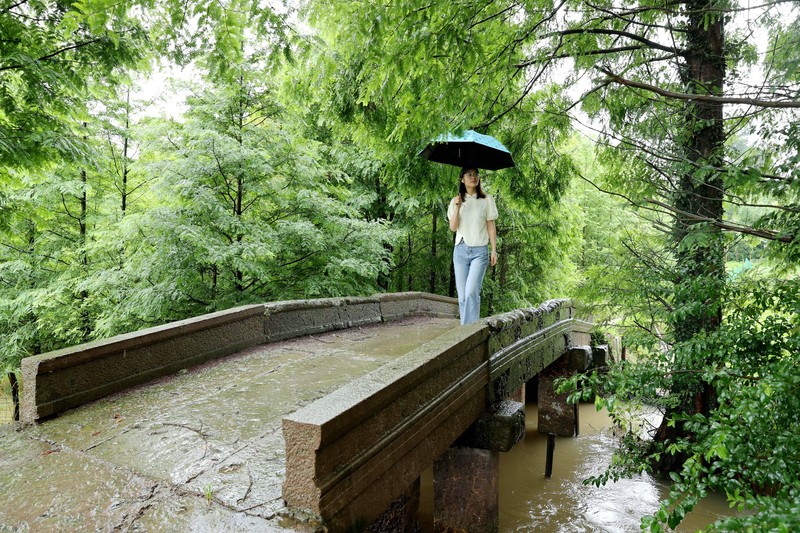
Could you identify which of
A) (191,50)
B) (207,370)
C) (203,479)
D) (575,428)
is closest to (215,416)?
(203,479)

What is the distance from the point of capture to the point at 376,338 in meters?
7.60

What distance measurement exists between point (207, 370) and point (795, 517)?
5.07m

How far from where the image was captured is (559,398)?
1114 cm

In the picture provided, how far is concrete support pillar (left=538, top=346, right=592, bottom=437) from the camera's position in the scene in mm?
10484

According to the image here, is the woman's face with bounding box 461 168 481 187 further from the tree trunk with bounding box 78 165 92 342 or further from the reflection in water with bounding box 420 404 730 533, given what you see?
the tree trunk with bounding box 78 165 92 342

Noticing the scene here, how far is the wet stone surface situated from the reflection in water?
457cm

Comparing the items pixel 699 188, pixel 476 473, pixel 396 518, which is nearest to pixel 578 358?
pixel 699 188

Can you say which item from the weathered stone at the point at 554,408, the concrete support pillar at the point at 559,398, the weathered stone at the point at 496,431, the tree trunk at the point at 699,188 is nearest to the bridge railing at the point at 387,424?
the weathered stone at the point at 496,431

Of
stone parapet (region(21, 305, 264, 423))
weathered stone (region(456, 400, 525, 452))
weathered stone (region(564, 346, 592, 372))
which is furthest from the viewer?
weathered stone (region(564, 346, 592, 372))

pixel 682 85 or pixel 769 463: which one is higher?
pixel 682 85

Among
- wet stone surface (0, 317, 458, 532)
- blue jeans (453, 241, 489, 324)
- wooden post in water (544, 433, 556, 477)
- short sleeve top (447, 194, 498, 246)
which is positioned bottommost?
wooden post in water (544, 433, 556, 477)

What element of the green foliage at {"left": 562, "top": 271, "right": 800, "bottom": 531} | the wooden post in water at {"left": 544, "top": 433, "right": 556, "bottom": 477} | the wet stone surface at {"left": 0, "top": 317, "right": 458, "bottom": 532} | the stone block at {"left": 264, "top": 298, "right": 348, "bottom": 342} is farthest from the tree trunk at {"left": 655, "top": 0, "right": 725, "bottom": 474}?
the stone block at {"left": 264, "top": 298, "right": 348, "bottom": 342}

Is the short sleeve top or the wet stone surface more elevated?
the short sleeve top

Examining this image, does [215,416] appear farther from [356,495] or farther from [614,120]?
[614,120]
